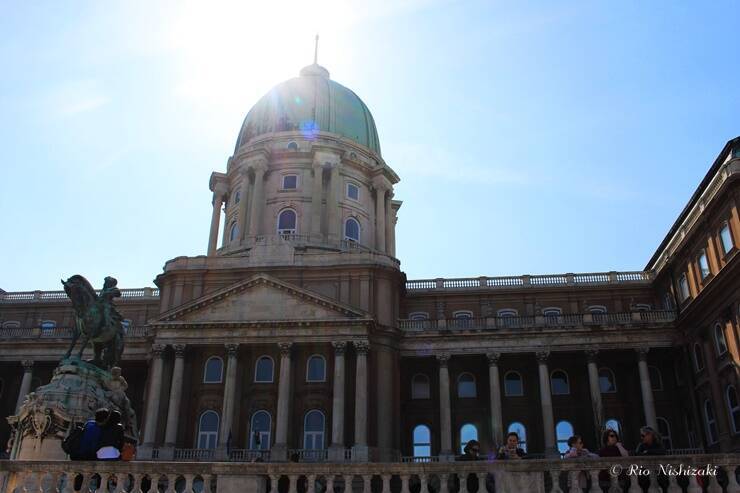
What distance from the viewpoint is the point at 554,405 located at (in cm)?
4400

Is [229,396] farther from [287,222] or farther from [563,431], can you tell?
[563,431]

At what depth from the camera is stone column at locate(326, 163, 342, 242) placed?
5412 cm

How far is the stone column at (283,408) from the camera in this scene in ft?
125

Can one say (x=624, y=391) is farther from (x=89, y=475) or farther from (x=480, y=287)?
(x=89, y=475)

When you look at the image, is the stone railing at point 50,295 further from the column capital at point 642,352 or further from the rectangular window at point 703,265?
the rectangular window at point 703,265

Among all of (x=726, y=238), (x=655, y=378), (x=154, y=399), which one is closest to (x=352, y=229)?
(x=154, y=399)

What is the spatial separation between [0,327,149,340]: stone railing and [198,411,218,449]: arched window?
7175 mm

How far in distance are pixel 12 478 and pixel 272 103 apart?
53.6 m

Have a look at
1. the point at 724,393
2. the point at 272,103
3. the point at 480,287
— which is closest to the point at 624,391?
the point at 724,393

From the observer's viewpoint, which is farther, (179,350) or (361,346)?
(179,350)

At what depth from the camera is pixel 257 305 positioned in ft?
139

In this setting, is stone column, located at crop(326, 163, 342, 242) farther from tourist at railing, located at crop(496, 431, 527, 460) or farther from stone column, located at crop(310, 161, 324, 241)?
tourist at railing, located at crop(496, 431, 527, 460)

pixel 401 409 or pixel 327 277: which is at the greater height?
pixel 327 277

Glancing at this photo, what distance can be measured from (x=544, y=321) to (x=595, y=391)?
17.1 ft
